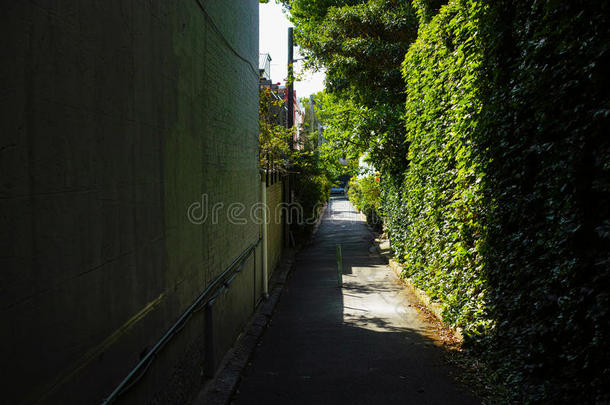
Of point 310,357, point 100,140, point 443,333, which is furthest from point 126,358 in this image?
point 443,333

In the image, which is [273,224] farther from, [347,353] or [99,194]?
[99,194]

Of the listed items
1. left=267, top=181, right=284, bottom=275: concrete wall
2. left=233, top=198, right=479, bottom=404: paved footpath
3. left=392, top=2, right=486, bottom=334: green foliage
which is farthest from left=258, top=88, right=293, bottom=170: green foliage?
left=392, top=2, right=486, bottom=334: green foliage

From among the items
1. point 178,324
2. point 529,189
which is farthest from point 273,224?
point 529,189

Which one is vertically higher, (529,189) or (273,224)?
(529,189)

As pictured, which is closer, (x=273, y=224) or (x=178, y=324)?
(x=178, y=324)

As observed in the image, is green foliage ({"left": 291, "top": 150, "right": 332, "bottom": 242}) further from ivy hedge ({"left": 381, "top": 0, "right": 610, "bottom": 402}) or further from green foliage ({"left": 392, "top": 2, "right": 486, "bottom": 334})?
ivy hedge ({"left": 381, "top": 0, "right": 610, "bottom": 402})

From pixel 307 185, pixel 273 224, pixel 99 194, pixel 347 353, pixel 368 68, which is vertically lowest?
pixel 347 353

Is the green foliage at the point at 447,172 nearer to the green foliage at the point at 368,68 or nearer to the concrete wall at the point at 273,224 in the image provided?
the green foliage at the point at 368,68

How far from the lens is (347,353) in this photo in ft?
22.2

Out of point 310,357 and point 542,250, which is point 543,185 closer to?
point 542,250

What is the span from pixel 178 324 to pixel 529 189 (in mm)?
3443

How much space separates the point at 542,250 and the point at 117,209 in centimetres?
340

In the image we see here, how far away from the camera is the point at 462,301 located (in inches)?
253

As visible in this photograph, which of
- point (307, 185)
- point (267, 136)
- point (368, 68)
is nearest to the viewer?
point (267, 136)
